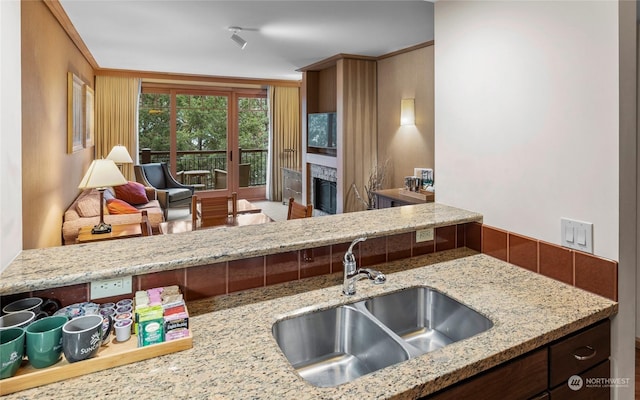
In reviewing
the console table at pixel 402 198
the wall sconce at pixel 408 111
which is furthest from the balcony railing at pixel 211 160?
the console table at pixel 402 198

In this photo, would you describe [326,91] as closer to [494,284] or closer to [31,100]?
[31,100]

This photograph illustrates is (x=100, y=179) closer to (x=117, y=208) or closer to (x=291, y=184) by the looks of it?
(x=117, y=208)

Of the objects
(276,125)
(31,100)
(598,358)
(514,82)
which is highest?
(276,125)

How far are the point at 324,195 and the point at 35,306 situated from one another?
555 cm

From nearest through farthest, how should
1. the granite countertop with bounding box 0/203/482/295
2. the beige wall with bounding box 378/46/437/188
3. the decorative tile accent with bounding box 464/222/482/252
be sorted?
the granite countertop with bounding box 0/203/482/295
the decorative tile accent with bounding box 464/222/482/252
the beige wall with bounding box 378/46/437/188

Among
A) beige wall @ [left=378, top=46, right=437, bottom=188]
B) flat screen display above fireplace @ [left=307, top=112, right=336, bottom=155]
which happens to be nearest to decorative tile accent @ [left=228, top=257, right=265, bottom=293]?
beige wall @ [left=378, top=46, right=437, bottom=188]

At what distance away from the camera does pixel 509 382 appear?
3.59ft

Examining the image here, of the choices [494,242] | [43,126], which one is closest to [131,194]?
[43,126]

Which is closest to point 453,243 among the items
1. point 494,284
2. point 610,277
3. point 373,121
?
point 494,284

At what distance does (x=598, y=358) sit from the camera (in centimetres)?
132

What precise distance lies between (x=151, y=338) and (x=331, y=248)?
2.48 feet

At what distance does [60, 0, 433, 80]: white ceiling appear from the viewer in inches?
134

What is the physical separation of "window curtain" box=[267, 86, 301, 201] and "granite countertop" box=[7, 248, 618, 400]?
670 centimetres

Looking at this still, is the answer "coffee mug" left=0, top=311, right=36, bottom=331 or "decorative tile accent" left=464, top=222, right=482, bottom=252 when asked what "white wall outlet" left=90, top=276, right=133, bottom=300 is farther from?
"decorative tile accent" left=464, top=222, right=482, bottom=252
